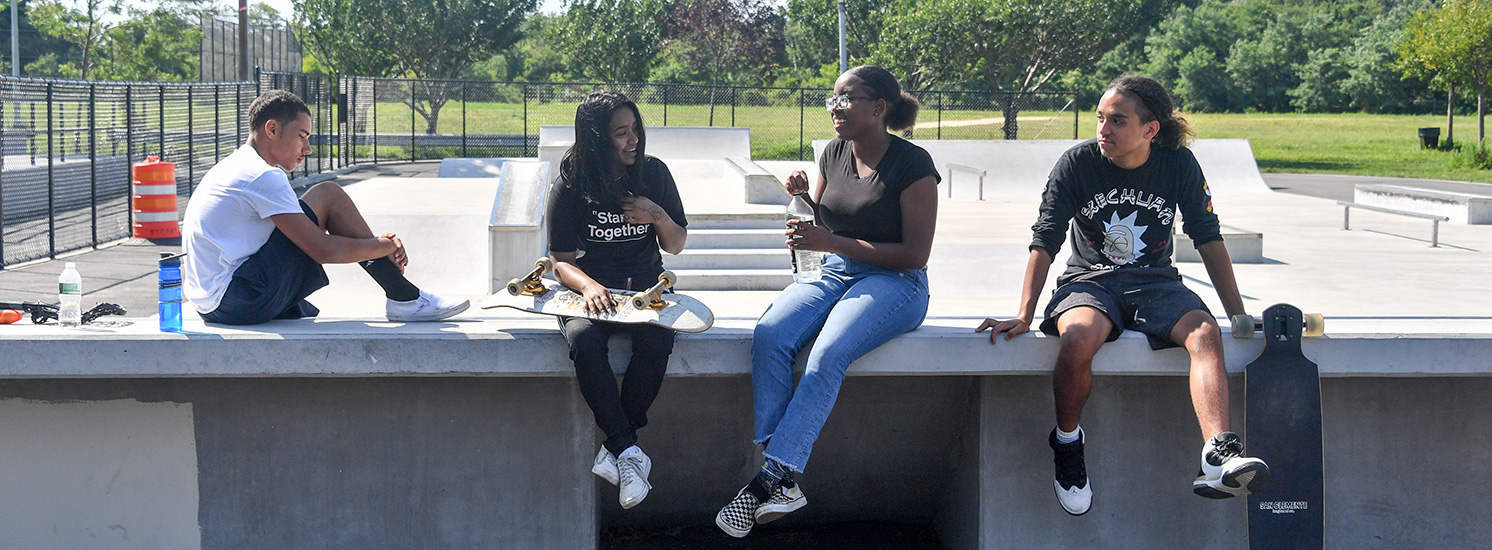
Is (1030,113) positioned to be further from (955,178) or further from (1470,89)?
(955,178)

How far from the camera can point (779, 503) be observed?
12.0 feet

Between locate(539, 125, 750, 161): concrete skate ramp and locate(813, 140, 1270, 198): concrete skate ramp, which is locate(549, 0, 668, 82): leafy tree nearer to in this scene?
locate(539, 125, 750, 161): concrete skate ramp

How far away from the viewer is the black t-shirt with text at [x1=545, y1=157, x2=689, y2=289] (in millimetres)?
4133

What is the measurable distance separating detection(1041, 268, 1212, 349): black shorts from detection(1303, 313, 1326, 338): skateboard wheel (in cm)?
36

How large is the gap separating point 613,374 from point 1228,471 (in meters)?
2.02

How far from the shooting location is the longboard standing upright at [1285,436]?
394 cm

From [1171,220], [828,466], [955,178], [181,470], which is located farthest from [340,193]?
[955,178]

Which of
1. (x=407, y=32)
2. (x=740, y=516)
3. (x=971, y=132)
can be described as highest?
(x=407, y=32)

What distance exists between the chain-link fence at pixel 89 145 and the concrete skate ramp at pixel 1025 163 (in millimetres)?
10055

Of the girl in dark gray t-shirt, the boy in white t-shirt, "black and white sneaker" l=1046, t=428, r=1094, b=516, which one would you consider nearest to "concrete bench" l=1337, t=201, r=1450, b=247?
"black and white sneaker" l=1046, t=428, r=1094, b=516

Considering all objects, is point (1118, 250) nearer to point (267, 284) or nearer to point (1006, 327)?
point (1006, 327)

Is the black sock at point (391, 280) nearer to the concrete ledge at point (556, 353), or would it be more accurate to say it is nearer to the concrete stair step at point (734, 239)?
the concrete ledge at point (556, 353)

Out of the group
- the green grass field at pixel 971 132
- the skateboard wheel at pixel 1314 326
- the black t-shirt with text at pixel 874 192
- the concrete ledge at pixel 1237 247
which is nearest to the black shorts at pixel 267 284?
the black t-shirt with text at pixel 874 192

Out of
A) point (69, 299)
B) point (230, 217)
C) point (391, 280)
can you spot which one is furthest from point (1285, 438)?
point (69, 299)
